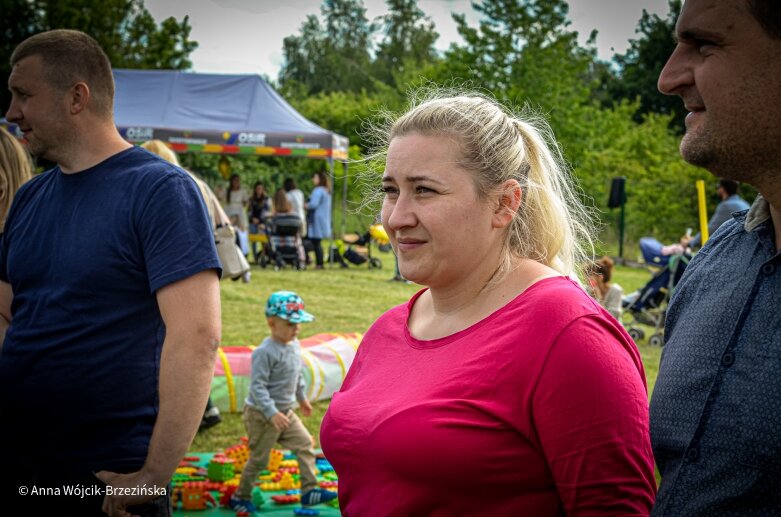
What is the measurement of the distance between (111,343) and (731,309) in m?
1.86

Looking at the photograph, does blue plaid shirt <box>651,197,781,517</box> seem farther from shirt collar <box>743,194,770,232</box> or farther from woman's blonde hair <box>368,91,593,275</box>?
woman's blonde hair <box>368,91,593,275</box>

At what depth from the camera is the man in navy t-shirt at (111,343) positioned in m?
2.61

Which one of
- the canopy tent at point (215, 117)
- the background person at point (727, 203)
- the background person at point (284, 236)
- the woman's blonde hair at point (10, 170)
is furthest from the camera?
the background person at point (284, 236)

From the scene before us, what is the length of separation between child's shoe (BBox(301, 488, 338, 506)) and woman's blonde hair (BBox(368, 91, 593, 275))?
371 cm

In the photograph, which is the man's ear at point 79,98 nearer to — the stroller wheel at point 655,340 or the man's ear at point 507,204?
the man's ear at point 507,204

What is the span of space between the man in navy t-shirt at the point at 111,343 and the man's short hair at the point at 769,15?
5.70 ft

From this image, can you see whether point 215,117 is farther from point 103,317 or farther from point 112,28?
point 103,317

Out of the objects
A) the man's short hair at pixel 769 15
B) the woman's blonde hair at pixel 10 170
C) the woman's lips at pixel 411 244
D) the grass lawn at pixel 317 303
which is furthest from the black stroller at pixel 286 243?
the man's short hair at pixel 769 15

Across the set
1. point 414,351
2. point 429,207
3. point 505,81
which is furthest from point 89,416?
point 505,81

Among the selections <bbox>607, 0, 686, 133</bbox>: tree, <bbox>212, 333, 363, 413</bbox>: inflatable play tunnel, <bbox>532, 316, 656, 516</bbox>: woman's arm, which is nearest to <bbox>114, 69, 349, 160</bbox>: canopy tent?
<bbox>212, 333, 363, 413</bbox>: inflatable play tunnel

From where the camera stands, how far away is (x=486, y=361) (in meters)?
1.98

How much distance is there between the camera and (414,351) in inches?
88.4

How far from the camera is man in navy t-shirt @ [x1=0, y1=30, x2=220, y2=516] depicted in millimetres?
2607

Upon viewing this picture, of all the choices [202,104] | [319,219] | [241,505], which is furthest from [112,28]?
[241,505]
